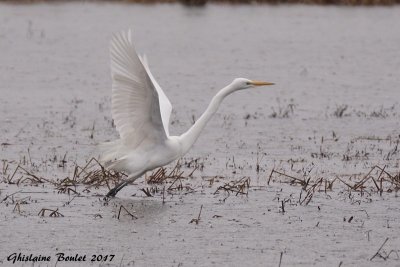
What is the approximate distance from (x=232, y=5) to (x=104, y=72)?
16238 mm

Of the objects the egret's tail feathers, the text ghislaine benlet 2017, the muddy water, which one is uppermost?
the egret's tail feathers

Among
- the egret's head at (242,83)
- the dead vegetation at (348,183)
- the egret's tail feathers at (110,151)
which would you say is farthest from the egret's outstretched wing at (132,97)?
the dead vegetation at (348,183)

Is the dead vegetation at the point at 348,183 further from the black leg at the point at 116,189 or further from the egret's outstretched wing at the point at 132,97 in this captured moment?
A: the black leg at the point at 116,189

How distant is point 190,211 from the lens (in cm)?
841

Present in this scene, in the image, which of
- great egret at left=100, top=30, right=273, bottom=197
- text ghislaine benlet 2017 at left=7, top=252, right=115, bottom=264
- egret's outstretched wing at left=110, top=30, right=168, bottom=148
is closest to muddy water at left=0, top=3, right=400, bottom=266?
text ghislaine benlet 2017 at left=7, top=252, right=115, bottom=264

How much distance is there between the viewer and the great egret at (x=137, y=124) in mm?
8305

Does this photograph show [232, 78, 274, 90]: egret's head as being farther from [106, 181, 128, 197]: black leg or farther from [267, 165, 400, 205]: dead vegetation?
[106, 181, 128, 197]: black leg

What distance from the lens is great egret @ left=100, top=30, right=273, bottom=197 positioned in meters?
8.30

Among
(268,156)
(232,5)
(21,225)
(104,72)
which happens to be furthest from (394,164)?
(232,5)

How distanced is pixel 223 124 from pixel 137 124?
4.62 metres

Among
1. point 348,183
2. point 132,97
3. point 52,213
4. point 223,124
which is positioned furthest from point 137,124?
point 223,124

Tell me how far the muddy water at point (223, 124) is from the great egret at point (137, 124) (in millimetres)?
371

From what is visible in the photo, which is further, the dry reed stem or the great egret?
the great egret

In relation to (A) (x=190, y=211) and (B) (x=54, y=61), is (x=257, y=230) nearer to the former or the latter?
(A) (x=190, y=211)
